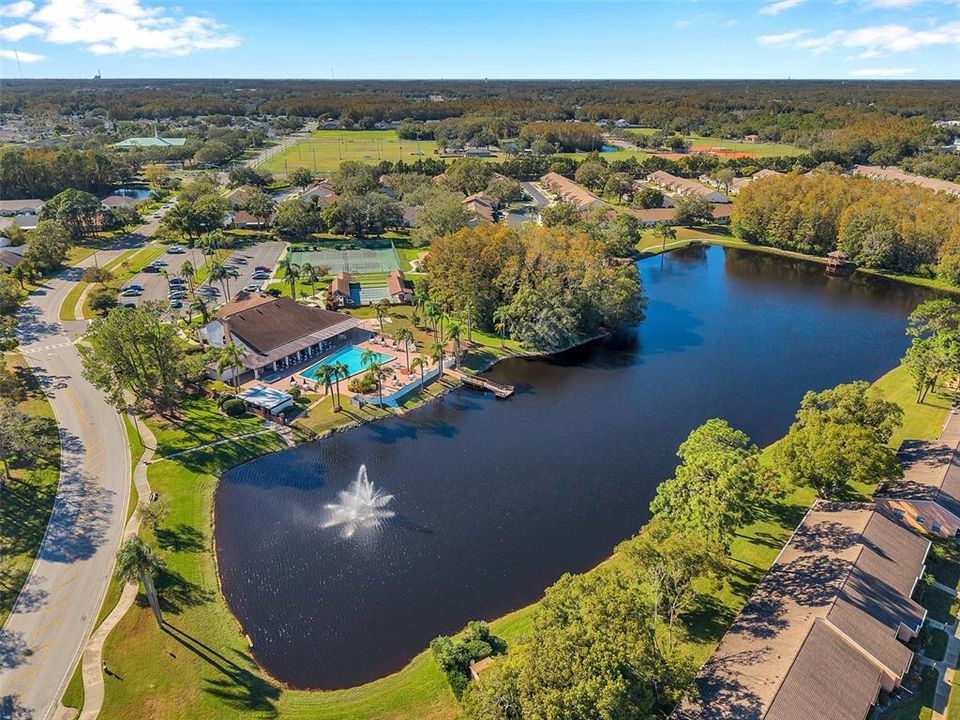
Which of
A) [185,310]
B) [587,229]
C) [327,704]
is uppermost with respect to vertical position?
[587,229]

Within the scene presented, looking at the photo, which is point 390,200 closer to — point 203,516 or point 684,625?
point 203,516

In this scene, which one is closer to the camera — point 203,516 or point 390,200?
point 203,516

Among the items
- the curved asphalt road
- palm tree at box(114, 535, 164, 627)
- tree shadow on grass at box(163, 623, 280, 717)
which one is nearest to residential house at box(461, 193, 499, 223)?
the curved asphalt road

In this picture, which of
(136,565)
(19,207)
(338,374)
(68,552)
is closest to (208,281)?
(338,374)

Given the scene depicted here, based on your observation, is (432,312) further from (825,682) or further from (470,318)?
(825,682)

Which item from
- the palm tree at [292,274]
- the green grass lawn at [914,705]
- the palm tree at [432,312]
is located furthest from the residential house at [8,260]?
the green grass lawn at [914,705]

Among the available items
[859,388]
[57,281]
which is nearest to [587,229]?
[859,388]
